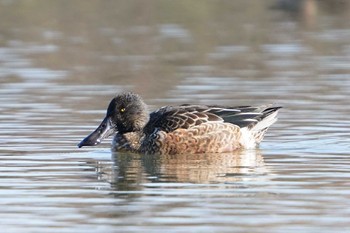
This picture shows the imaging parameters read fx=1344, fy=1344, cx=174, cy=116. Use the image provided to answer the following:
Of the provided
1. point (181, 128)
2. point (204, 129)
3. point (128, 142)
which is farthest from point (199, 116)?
point (128, 142)

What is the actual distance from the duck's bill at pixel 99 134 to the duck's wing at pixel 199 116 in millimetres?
368

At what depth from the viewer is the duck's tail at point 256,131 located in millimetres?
13641

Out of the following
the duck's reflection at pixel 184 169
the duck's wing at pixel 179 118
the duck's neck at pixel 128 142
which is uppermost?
the duck's wing at pixel 179 118

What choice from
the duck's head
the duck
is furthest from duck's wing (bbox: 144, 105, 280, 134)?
the duck's head

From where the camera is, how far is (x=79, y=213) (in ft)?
33.0

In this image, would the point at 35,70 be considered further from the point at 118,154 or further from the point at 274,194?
the point at 274,194

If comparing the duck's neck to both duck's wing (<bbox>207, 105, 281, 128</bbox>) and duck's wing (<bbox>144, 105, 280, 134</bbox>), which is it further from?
duck's wing (<bbox>207, 105, 281, 128</bbox>)

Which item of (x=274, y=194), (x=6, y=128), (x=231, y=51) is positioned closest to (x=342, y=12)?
(x=231, y=51)

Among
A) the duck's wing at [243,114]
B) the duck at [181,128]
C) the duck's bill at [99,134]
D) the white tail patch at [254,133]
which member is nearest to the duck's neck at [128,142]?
the duck at [181,128]

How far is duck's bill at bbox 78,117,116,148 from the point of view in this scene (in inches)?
525

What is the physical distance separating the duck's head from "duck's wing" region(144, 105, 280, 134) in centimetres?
12

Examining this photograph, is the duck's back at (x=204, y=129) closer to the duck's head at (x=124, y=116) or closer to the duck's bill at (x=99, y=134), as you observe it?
the duck's head at (x=124, y=116)

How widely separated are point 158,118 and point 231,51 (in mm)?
8307

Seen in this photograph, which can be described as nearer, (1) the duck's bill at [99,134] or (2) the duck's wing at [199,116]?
(1) the duck's bill at [99,134]
